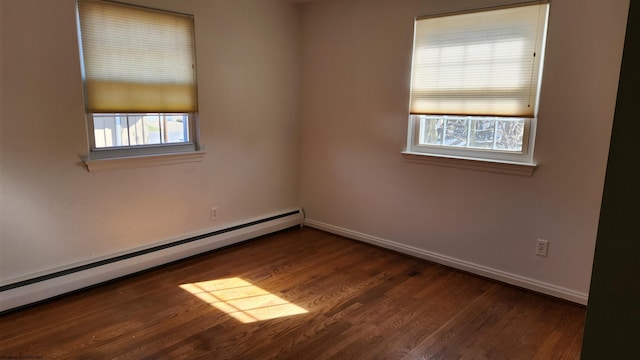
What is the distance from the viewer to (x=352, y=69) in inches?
151

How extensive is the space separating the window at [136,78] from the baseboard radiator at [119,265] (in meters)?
0.79

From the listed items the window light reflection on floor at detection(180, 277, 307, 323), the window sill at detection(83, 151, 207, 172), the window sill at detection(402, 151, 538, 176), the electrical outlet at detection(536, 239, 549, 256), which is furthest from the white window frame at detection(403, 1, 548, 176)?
the window sill at detection(83, 151, 207, 172)

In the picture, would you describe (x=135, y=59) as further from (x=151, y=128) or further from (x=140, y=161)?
(x=140, y=161)

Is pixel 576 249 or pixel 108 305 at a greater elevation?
pixel 576 249

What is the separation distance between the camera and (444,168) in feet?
10.9

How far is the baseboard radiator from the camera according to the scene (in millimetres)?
2582

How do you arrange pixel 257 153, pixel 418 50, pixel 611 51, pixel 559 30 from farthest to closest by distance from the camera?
pixel 257 153
pixel 418 50
pixel 559 30
pixel 611 51

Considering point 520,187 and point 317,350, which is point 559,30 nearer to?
point 520,187

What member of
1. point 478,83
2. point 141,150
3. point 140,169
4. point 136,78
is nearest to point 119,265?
point 140,169

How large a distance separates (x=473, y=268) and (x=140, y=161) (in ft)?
9.14

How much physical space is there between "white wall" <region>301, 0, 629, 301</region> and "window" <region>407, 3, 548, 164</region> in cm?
10

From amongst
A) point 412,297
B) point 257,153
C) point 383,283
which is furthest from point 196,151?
point 412,297

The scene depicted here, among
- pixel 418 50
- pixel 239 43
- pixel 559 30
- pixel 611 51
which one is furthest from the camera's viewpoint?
pixel 239 43

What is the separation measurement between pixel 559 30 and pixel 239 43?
2533 mm
